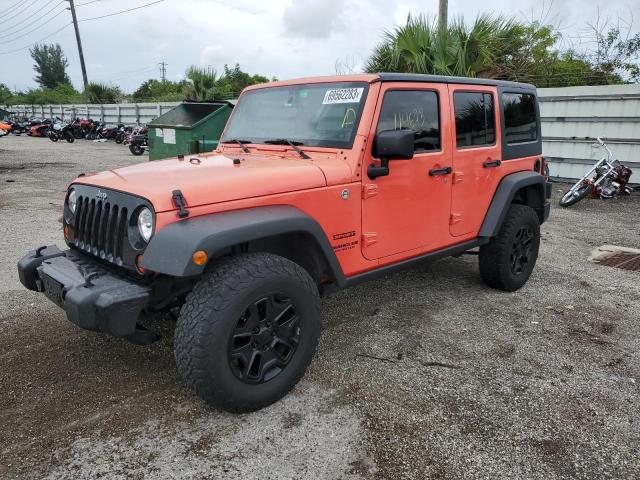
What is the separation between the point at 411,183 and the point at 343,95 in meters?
0.75

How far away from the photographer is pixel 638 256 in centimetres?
580

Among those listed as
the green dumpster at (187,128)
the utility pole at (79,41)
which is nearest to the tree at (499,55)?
the green dumpster at (187,128)

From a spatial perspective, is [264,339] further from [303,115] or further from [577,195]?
[577,195]

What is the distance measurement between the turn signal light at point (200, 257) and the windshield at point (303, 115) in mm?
1273

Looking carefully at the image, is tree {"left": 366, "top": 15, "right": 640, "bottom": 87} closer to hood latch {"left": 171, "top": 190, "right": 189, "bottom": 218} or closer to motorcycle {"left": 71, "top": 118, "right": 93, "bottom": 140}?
hood latch {"left": 171, "top": 190, "right": 189, "bottom": 218}

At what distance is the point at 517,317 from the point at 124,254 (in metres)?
3.06

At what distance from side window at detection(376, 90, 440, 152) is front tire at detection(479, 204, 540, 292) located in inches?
47.4

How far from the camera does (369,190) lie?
10.4 ft

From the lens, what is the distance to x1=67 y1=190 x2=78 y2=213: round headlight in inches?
122

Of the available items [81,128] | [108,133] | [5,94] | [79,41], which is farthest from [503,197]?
[5,94]

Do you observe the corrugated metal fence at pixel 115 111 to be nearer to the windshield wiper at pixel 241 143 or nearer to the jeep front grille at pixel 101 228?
the windshield wiper at pixel 241 143

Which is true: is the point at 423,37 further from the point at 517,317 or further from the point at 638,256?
the point at 517,317

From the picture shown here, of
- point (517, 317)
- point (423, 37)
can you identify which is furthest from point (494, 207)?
point (423, 37)

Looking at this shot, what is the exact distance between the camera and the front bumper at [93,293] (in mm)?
2338
